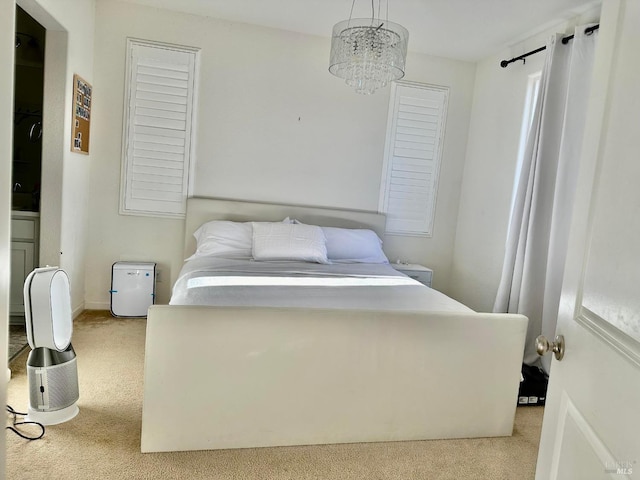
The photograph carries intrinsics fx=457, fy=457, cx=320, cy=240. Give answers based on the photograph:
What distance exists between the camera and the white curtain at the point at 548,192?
110 inches

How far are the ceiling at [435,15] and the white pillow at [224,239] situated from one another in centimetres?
160

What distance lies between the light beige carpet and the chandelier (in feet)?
6.52

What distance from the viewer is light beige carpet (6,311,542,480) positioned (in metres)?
1.81

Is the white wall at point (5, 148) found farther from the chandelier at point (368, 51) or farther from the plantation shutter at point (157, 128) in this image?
the plantation shutter at point (157, 128)

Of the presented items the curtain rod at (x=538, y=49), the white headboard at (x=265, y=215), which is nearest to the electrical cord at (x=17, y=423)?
the white headboard at (x=265, y=215)

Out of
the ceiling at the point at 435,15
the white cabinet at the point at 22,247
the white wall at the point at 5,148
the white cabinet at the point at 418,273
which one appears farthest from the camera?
the white cabinet at the point at 418,273

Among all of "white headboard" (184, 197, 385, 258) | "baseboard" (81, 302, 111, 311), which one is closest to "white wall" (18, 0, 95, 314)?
"baseboard" (81, 302, 111, 311)

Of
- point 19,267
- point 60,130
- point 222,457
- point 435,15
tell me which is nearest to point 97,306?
point 19,267

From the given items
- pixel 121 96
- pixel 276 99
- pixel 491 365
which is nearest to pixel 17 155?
pixel 121 96

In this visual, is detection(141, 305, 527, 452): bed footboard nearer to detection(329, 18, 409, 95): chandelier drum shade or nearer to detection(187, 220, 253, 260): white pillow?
detection(329, 18, 409, 95): chandelier drum shade

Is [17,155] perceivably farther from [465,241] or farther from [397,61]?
[465,241]

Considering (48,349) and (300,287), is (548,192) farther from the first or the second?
(48,349)

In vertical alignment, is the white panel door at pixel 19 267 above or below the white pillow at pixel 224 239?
below
